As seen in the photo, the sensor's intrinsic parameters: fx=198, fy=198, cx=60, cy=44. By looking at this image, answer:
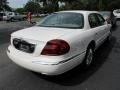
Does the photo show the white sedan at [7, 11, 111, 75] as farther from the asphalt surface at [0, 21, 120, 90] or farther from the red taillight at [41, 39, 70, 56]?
the asphalt surface at [0, 21, 120, 90]

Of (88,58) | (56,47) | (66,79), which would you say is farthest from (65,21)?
(66,79)

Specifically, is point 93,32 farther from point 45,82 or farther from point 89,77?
point 45,82

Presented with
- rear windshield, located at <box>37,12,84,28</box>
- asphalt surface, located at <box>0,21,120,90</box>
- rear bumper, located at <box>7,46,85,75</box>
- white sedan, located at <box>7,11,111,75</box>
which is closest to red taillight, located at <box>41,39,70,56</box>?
white sedan, located at <box>7,11,111,75</box>

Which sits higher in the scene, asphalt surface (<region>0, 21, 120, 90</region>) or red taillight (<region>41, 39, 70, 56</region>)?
red taillight (<region>41, 39, 70, 56</region>)

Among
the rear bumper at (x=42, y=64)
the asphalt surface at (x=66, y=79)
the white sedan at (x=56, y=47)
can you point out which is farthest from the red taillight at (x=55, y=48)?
the asphalt surface at (x=66, y=79)

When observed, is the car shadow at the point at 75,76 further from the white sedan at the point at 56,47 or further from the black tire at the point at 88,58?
the white sedan at the point at 56,47

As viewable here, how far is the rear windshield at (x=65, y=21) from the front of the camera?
505 cm

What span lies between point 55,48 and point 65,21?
1.48 m

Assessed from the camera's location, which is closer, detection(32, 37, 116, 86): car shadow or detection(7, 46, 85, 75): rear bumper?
detection(7, 46, 85, 75): rear bumper

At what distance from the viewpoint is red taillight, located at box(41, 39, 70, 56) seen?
3943 millimetres

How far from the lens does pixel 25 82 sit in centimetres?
436

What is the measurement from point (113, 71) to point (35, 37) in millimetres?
2310

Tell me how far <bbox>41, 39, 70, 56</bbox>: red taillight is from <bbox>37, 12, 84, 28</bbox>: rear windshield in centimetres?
114

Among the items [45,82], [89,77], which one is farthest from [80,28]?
[45,82]
